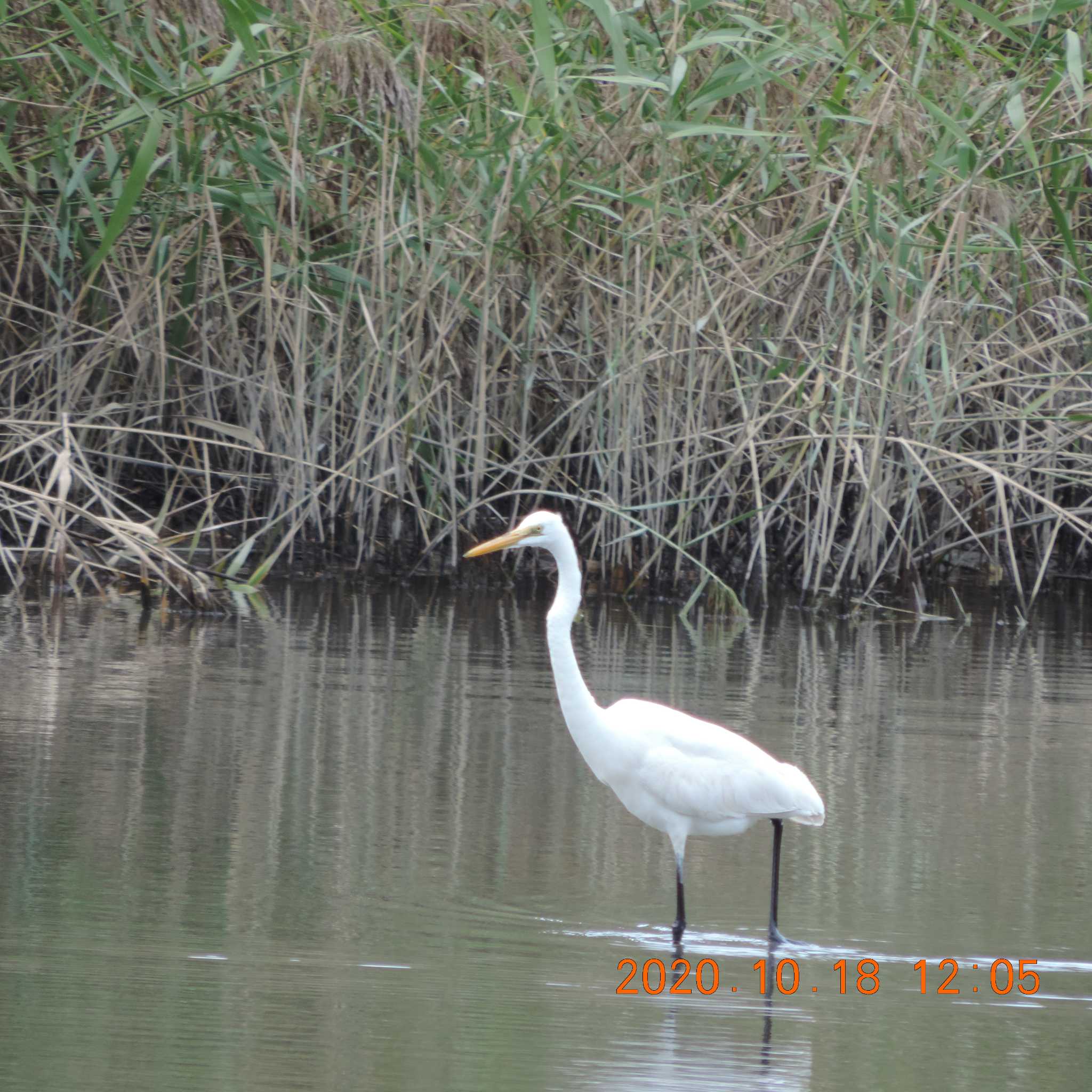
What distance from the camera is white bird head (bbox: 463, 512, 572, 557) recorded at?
15.8 feet

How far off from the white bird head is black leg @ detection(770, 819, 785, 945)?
0.94 metres

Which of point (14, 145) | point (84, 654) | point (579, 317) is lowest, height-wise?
point (84, 654)

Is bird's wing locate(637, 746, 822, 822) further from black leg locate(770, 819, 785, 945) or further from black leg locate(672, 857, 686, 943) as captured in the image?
black leg locate(672, 857, 686, 943)

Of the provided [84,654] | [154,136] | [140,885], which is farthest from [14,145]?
[140,885]

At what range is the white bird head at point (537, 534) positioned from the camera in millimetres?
4820

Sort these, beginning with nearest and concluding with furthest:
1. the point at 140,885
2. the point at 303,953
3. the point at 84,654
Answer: the point at 303,953 < the point at 140,885 < the point at 84,654

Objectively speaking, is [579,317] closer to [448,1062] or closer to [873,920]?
[873,920]

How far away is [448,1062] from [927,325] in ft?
22.9

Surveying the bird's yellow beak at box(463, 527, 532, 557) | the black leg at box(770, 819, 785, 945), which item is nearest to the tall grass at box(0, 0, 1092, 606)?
the bird's yellow beak at box(463, 527, 532, 557)

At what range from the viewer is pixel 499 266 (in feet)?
30.8

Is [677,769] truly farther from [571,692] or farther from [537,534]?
[537,534]
